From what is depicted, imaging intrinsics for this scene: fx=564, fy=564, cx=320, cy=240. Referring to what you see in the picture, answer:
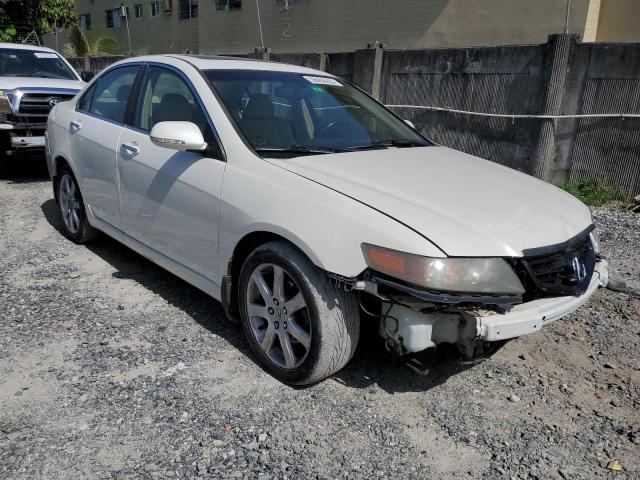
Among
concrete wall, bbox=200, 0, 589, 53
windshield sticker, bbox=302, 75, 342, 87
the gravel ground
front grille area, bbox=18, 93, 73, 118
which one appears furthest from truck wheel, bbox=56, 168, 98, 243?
concrete wall, bbox=200, 0, 589, 53

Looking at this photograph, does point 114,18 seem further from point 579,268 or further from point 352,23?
point 579,268

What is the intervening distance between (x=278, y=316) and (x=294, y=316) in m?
0.10

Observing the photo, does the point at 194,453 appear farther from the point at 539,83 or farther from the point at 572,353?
the point at 539,83

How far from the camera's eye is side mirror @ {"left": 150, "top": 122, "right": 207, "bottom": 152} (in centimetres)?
325

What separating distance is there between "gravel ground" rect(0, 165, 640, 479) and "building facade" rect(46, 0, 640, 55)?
9.20 m

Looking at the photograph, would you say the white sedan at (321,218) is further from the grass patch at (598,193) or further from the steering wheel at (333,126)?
the grass patch at (598,193)

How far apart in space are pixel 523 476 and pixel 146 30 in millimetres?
26103

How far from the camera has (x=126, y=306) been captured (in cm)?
396

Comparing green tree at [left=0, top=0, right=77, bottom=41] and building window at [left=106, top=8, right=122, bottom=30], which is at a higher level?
building window at [left=106, top=8, right=122, bottom=30]

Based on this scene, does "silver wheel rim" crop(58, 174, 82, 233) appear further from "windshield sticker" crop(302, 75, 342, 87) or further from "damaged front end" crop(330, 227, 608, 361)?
"damaged front end" crop(330, 227, 608, 361)

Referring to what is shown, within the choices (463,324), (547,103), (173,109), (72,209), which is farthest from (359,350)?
(547,103)

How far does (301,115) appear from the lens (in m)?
3.73

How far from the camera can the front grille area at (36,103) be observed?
24.7 ft

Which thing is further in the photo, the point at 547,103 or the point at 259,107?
the point at 547,103
